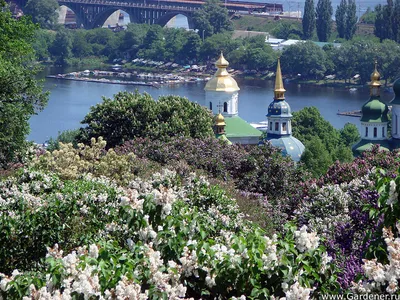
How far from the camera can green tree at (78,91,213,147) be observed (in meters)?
19.6

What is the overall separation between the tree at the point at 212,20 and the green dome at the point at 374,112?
5163 cm

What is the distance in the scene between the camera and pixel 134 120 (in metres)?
19.6

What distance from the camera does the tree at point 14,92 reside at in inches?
617

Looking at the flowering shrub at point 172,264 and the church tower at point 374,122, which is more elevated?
the flowering shrub at point 172,264

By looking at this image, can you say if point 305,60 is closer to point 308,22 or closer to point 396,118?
point 308,22

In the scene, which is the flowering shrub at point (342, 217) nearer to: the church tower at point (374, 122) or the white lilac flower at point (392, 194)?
the white lilac flower at point (392, 194)

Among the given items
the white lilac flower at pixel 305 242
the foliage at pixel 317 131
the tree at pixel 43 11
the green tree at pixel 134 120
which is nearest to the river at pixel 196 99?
the foliage at pixel 317 131

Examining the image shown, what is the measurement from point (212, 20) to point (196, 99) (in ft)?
93.2

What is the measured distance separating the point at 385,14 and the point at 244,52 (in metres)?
8.90

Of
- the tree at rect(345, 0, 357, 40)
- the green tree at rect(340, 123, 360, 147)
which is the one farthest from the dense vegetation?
the tree at rect(345, 0, 357, 40)

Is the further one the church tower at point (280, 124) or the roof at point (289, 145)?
the church tower at point (280, 124)

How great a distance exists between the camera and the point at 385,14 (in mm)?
69375

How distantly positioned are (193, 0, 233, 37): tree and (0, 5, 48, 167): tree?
6401 centimetres

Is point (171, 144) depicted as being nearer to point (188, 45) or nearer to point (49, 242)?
point (49, 242)
